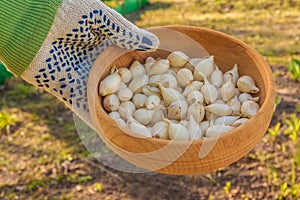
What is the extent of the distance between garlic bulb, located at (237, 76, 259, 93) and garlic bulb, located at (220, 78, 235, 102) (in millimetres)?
20

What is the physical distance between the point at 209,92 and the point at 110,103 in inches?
9.0

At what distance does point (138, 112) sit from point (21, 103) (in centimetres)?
100

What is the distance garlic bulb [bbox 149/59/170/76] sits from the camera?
114 centimetres

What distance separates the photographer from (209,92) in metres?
1.10

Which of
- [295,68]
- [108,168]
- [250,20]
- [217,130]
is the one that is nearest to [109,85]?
[217,130]

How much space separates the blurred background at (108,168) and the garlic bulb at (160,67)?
1.71 ft

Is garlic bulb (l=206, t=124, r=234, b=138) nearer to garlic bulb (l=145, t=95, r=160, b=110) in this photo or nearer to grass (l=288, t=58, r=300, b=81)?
garlic bulb (l=145, t=95, r=160, b=110)

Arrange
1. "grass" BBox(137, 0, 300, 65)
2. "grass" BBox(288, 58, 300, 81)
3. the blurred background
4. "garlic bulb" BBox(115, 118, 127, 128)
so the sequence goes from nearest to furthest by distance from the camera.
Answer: "garlic bulb" BBox(115, 118, 127, 128) < the blurred background < "grass" BBox(288, 58, 300, 81) < "grass" BBox(137, 0, 300, 65)

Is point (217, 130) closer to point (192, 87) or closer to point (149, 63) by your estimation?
point (192, 87)

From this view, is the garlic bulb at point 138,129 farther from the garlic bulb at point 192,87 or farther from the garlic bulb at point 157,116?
the garlic bulb at point 192,87

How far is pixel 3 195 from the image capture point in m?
1.57

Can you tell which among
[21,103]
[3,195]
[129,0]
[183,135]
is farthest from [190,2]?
[183,135]

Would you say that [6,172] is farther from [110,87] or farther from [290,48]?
[290,48]

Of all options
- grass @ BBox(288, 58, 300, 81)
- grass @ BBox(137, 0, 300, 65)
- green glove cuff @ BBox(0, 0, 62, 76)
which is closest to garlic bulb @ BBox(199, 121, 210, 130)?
green glove cuff @ BBox(0, 0, 62, 76)
